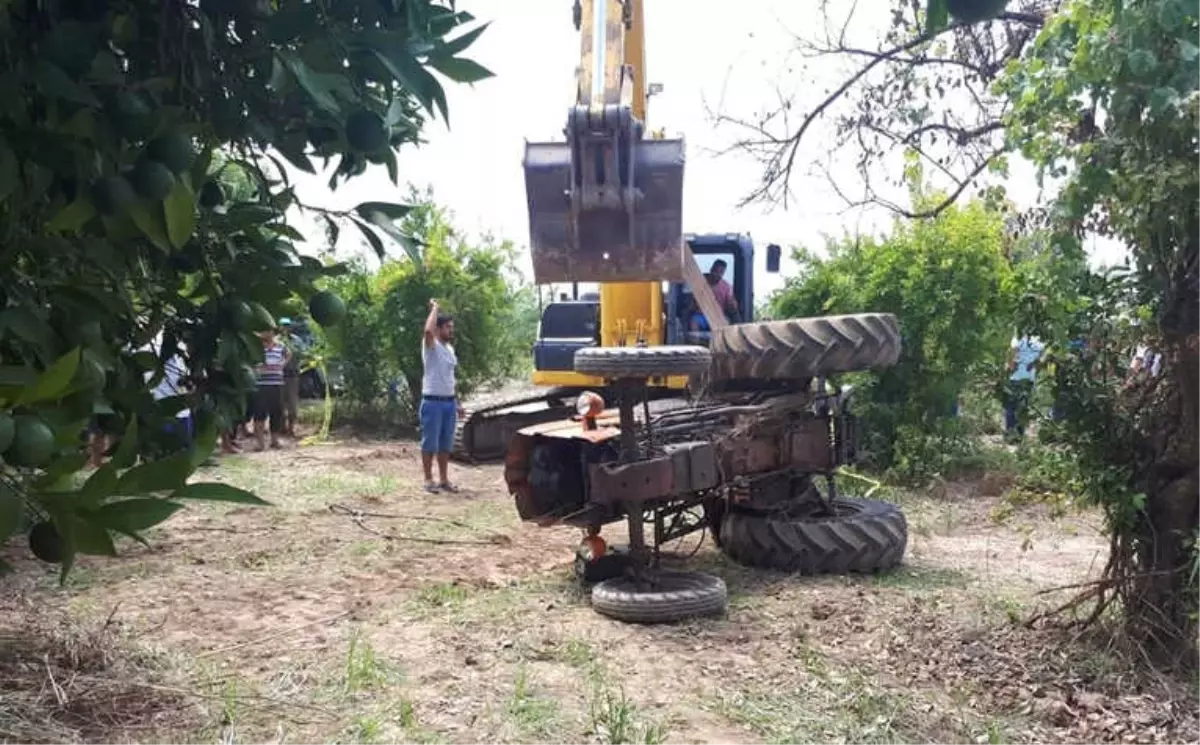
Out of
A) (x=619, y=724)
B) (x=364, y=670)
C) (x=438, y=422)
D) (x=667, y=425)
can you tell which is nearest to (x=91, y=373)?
(x=619, y=724)

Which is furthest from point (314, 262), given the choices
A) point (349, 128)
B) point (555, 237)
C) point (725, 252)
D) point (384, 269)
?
point (384, 269)

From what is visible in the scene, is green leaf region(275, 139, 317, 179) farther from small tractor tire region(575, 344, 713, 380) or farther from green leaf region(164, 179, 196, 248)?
small tractor tire region(575, 344, 713, 380)

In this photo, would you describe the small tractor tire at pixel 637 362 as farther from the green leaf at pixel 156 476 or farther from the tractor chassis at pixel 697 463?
the green leaf at pixel 156 476

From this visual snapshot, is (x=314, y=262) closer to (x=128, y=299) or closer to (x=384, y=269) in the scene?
(x=128, y=299)

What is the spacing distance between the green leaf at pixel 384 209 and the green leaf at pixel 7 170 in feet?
2.03

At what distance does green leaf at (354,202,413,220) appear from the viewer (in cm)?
200

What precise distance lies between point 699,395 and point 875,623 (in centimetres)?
238

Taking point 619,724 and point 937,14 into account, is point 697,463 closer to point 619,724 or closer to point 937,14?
point 619,724

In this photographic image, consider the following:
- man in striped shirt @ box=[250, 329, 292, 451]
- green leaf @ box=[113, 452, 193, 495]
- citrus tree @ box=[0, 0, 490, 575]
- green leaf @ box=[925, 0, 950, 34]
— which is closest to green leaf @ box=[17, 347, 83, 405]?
citrus tree @ box=[0, 0, 490, 575]

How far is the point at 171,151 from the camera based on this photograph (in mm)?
1581

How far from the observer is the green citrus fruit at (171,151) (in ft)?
5.15

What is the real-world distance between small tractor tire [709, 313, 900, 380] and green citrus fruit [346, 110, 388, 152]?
16.2 ft

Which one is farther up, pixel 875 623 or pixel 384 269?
pixel 384 269

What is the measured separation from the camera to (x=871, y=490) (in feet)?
30.7
